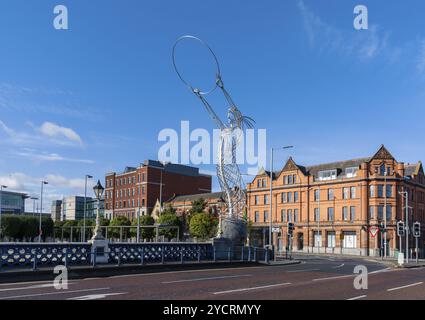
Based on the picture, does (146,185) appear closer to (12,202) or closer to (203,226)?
(203,226)

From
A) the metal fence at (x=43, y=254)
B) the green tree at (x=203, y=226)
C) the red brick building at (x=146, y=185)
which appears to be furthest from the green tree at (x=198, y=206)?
the metal fence at (x=43, y=254)

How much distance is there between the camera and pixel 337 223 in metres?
75.5

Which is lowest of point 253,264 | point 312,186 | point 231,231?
point 253,264

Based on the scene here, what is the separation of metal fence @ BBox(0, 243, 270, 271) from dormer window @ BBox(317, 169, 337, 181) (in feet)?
160

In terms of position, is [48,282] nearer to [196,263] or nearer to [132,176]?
[196,263]

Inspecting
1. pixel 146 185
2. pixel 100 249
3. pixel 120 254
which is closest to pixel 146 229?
pixel 146 185

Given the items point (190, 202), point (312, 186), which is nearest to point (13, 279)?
point (312, 186)

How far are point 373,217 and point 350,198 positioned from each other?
→ 16.0 feet

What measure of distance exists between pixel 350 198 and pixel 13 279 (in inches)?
2515

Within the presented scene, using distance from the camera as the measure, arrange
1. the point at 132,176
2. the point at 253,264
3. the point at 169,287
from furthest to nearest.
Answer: the point at 132,176, the point at 253,264, the point at 169,287

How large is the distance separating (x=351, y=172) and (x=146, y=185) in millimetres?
47320
